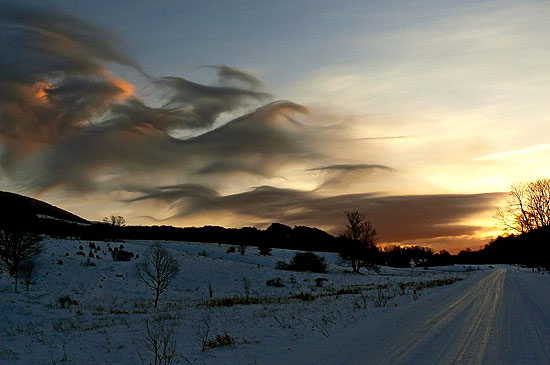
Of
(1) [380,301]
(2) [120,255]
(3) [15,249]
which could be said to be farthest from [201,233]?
(1) [380,301]

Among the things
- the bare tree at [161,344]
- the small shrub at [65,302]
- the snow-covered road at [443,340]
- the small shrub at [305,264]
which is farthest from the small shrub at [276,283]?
the snow-covered road at [443,340]

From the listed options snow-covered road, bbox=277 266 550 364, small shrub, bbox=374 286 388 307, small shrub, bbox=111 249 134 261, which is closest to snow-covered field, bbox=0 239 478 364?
small shrub, bbox=374 286 388 307

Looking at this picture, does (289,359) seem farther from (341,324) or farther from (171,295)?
(171,295)

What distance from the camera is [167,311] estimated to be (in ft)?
89.4

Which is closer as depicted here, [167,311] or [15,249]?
[167,311]

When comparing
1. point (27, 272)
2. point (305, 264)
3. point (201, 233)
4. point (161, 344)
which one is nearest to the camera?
point (161, 344)

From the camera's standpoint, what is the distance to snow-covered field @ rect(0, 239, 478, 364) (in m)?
13.1

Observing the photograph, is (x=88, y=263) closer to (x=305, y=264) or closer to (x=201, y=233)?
(x=305, y=264)

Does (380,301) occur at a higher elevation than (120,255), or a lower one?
lower

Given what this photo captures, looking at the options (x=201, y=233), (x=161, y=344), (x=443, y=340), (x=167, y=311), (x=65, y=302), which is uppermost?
(x=201, y=233)

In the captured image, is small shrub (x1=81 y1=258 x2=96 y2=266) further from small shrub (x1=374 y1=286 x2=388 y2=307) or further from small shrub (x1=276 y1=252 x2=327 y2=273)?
small shrub (x1=374 y1=286 x2=388 y2=307)

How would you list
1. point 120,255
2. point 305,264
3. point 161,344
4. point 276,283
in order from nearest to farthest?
1. point 161,344
2. point 276,283
3. point 120,255
4. point 305,264

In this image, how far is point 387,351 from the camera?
9.30 metres

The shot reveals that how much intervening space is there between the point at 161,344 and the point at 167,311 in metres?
14.0
